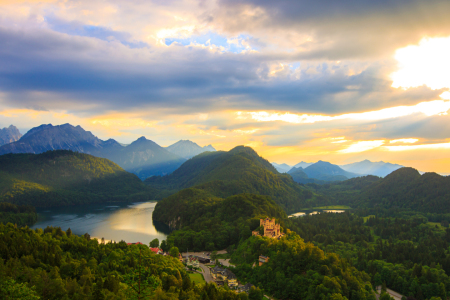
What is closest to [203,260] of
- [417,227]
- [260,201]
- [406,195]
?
[260,201]

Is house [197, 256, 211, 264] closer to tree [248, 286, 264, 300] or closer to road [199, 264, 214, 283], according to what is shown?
road [199, 264, 214, 283]

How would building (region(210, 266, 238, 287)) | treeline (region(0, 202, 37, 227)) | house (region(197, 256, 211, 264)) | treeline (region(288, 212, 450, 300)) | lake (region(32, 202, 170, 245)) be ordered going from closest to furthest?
building (region(210, 266, 238, 287))
treeline (region(288, 212, 450, 300))
house (region(197, 256, 211, 264))
lake (region(32, 202, 170, 245))
treeline (region(0, 202, 37, 227))

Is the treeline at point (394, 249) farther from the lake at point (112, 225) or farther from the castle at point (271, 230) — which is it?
the lake at point (112, 225)

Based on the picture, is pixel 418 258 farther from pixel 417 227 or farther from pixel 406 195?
pixel 406 195

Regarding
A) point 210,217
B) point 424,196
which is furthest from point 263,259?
point 424,196

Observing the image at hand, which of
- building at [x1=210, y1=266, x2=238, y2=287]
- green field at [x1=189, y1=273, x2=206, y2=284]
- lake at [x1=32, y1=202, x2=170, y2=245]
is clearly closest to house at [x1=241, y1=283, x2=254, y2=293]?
building at [x1=210, y1=266, x2=238, y2=287]
